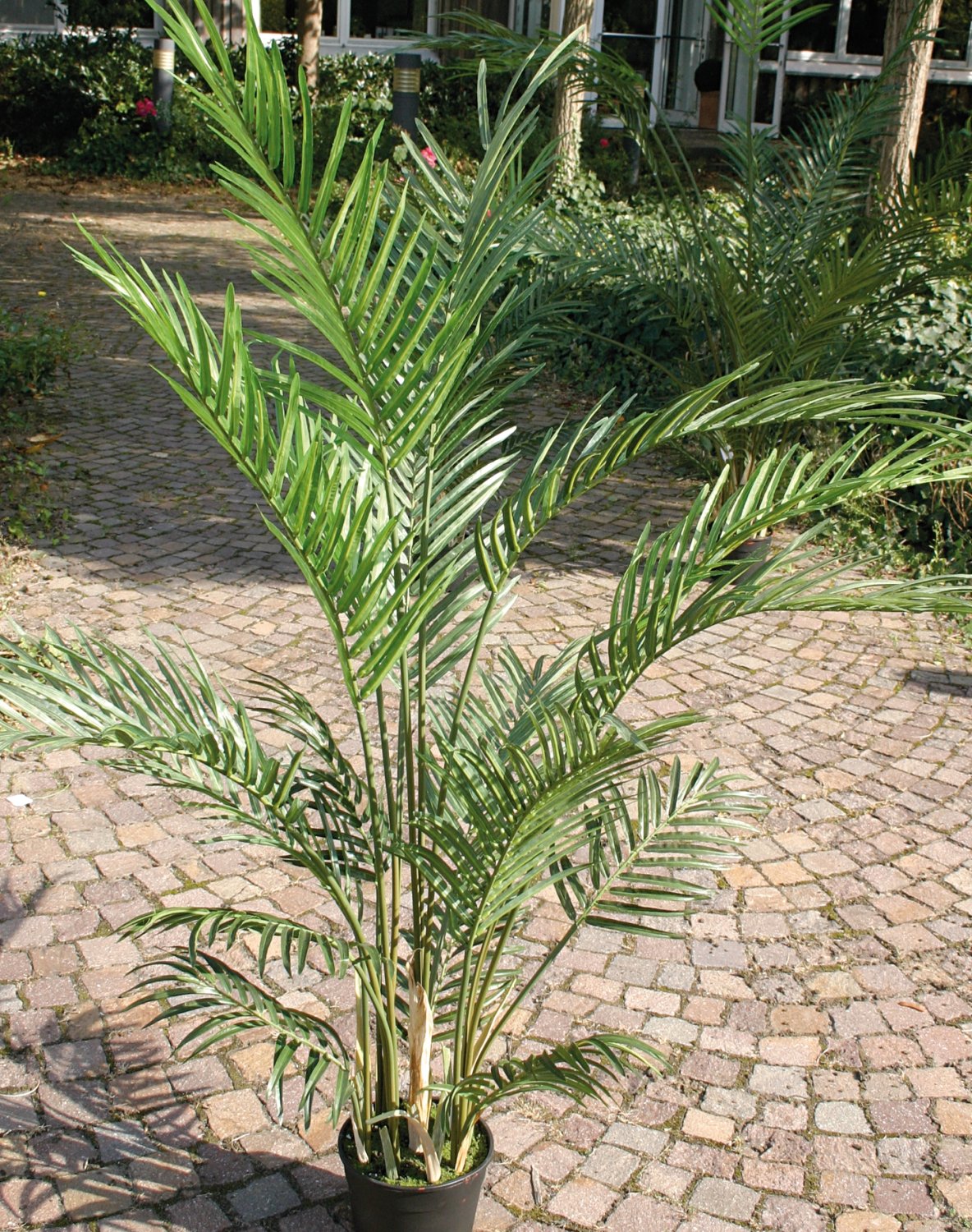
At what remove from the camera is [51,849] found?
397 centimetres

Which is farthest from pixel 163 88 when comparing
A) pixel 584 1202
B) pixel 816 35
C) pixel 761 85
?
pixel 584 1202

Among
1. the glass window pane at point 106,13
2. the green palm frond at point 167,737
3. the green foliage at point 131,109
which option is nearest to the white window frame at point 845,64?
the green foliage at point 131,109

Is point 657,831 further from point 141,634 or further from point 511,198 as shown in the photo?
point 141,634

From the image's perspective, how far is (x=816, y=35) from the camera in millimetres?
18484

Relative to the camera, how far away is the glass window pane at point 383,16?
20.6 m

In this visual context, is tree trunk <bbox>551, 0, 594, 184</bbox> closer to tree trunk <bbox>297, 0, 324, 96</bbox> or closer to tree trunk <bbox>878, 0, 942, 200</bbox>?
tree trunk <bbox>878, 0, 942, 200</bbox>

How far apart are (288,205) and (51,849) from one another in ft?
8.75

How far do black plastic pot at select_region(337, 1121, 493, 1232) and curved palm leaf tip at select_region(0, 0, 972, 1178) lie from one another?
6 cm

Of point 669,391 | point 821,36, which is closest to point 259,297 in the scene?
point 669,391

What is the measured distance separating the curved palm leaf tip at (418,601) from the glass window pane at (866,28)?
58.3 feet

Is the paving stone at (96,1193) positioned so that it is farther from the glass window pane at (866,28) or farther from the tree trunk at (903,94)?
the glass window pane at (866,28)

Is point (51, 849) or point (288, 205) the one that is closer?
point (288, 205)

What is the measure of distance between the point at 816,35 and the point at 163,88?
Answer: 30.2 ft

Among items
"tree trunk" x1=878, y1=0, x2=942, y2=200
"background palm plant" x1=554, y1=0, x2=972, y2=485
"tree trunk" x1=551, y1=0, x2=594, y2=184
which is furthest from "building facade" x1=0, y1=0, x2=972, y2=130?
"background palm plant" x1=554, y1=0, x2=972, y2=485
